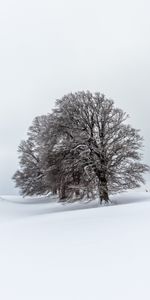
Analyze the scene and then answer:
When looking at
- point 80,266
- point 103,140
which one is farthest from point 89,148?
point 80,266

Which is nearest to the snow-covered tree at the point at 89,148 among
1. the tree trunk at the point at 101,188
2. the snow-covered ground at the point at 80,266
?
the tree trunk at the point at 101,188

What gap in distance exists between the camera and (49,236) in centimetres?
761

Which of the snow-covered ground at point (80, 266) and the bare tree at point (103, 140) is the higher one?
the bare tree at point (103, 140)

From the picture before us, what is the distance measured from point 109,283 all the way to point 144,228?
3.31m

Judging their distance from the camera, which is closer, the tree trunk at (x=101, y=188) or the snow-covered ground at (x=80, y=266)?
the snow-covered ground at (x=80, y=266)

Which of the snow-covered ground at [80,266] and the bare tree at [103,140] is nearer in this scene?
the snow-covered ground at [80,266]

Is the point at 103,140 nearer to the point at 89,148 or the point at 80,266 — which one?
the point at 89,148

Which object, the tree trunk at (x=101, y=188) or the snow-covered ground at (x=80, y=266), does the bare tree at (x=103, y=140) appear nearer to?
the tree trunk at (x=101, y=188)

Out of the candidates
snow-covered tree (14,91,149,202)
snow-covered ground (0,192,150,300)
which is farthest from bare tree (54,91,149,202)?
snow-covered ground (0,192,150,300)

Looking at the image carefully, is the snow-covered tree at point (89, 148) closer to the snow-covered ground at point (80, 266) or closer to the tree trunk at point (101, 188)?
the tree trunk at point (101, 188)

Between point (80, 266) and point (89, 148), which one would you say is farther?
point (89, 148)

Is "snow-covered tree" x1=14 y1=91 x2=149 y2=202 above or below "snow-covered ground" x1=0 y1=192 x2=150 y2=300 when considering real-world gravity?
above

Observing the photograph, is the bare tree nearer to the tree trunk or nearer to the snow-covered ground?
the tree trunk

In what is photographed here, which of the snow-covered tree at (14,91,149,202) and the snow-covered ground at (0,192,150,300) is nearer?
the snow-covered ground at (0,192,150,300)
